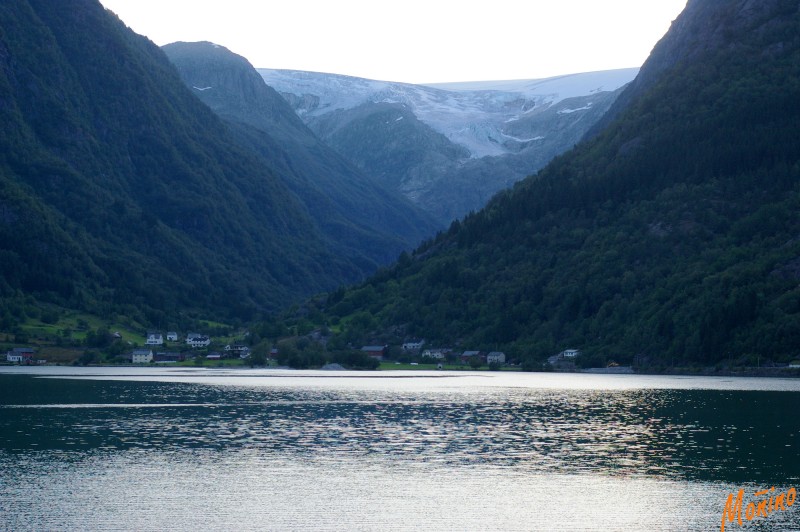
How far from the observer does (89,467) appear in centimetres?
7812

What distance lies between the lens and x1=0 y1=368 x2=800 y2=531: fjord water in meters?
60.8

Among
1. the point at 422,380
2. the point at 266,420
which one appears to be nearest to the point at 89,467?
the point at 266,420

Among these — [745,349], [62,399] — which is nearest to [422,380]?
[745,349]

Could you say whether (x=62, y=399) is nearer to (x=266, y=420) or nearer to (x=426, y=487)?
(x=266, y=420)

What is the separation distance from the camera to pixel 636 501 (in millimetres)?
64938

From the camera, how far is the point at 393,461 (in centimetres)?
8094

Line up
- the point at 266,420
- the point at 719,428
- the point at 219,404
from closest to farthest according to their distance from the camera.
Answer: the point at 719,428 → the point at 266,420 → the point at 219,404

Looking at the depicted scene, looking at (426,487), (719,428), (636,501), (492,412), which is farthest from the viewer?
(492,412)

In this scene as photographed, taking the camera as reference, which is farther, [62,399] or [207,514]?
[62,399]

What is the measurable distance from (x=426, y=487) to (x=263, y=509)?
40.4ft

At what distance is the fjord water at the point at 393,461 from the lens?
199 ft

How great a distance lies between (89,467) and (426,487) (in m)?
26.8

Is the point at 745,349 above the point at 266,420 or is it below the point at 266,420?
above

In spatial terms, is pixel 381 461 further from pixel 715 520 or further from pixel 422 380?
pixel 422 380
